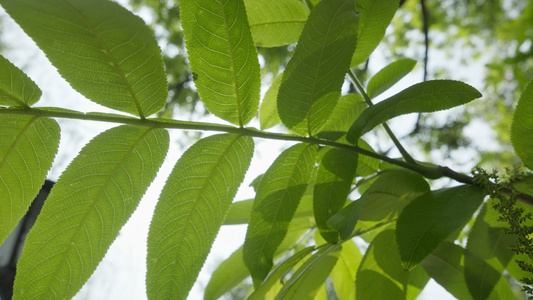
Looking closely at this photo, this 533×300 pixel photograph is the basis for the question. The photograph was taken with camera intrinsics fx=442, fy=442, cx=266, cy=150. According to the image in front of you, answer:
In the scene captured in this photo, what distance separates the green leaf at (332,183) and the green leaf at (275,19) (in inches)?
14.7

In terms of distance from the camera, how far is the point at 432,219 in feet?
2.71

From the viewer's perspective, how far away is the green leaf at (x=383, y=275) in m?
1.02

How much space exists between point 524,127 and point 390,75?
1.21 ft

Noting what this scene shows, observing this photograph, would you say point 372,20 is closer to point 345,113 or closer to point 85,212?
point 345,113

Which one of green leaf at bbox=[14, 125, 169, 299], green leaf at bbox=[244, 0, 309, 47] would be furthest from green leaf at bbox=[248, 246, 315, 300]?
green leaf at bbox=[244, 0, 309, 47]

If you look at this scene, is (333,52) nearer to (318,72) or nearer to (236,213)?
(318,72)

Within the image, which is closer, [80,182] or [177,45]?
[80,182]

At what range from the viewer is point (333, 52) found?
0.82 metres

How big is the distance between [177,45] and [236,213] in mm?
4975

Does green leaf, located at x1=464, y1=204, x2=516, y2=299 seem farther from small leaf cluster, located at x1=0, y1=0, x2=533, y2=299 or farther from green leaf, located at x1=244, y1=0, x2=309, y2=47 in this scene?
green leaf, located at x1=244, y1=0, x2=309, y2=47

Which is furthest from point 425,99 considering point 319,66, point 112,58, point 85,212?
point 85,212

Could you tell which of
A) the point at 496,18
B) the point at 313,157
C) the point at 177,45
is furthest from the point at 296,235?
the point at 496,18

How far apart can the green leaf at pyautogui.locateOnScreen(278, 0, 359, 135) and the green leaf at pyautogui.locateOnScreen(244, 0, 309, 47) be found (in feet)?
1.11

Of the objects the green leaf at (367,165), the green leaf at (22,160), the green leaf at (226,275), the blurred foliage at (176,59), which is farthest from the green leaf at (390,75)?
the blurred foliage at (176,59)
